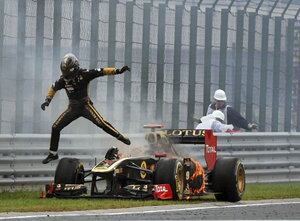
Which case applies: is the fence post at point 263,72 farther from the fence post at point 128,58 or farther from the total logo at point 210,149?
the total logo at point 210,149

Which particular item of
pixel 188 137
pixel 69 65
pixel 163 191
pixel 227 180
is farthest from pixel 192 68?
pixel 163 191

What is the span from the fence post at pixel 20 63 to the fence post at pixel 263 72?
590 cm

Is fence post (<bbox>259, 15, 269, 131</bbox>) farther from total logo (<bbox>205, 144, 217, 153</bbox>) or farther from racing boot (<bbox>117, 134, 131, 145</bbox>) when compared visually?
total logo (<bbox>205, 144, 217, 153</bbox>)

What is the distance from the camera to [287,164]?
22.1 m

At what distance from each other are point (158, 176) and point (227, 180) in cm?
104

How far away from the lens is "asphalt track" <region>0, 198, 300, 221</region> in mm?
13445

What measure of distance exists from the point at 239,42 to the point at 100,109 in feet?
12.7

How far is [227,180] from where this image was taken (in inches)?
663

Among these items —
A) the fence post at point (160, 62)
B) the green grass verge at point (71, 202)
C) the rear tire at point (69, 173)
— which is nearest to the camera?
the green grass verge at point (71, 202)

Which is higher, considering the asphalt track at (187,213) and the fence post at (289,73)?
the fence post at (289,73)

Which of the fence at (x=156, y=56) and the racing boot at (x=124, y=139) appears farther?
the fence at (x=156, y=56)

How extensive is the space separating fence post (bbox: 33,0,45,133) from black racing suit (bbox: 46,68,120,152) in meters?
1.98

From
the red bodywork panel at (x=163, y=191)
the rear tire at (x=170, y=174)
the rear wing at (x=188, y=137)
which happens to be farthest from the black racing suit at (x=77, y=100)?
the red bodywork panel at (x=163, y=191)

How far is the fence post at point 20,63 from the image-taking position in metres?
20.0
